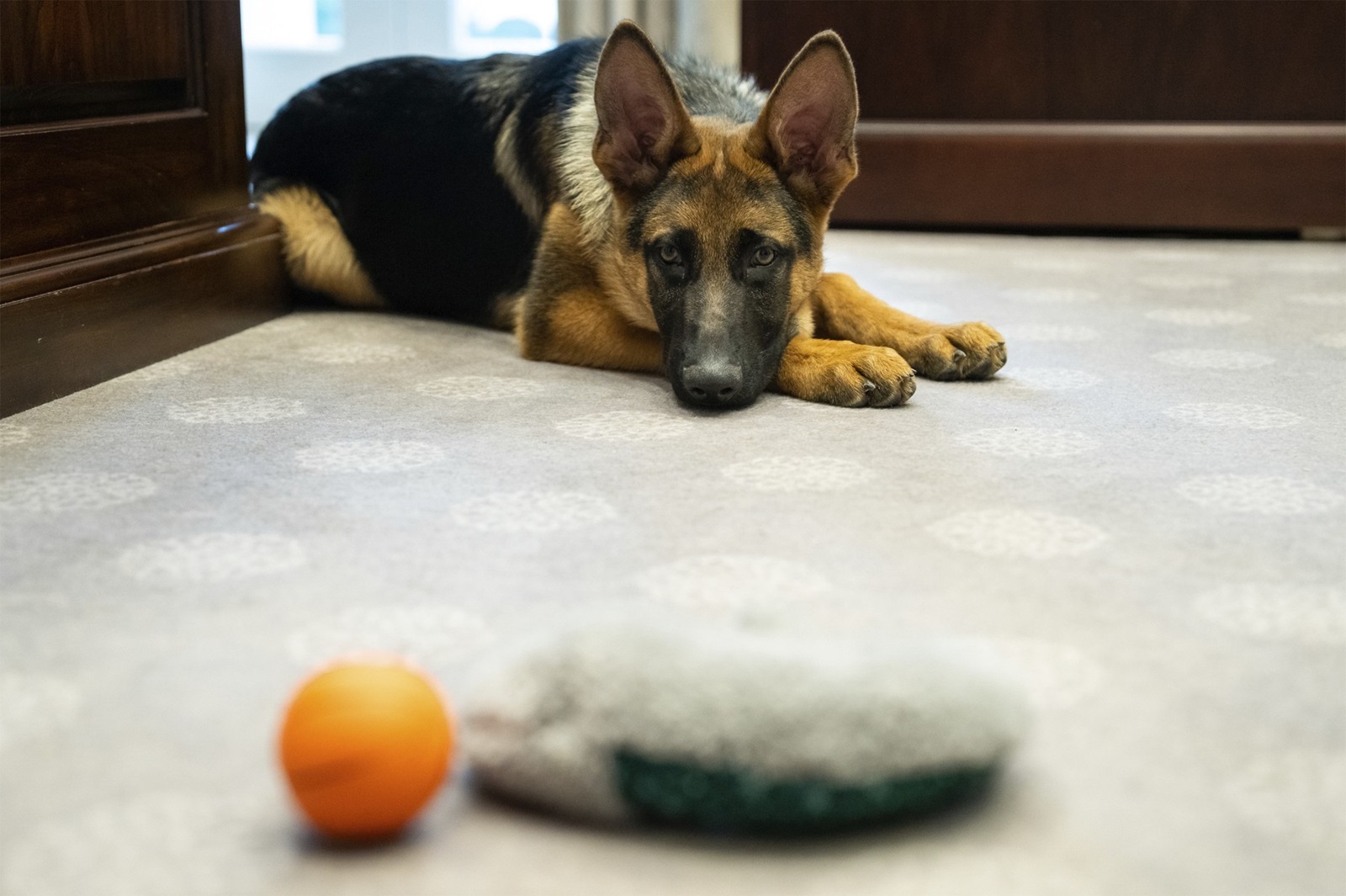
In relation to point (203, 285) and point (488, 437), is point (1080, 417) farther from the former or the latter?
point (203, 285)

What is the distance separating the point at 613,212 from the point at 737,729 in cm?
183

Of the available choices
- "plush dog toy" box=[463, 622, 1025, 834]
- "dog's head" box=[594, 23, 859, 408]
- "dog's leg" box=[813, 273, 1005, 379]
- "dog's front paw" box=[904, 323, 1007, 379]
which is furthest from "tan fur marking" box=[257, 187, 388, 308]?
"plush dog toy" box=[463, 622, 1025, 834]

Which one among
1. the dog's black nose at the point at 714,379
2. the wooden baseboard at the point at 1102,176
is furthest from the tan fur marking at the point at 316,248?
the wooden baseboard at the point at 1102,176

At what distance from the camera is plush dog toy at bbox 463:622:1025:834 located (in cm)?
93

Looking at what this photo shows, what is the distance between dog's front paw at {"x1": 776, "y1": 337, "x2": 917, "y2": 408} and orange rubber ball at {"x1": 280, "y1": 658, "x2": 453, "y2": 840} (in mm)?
1440

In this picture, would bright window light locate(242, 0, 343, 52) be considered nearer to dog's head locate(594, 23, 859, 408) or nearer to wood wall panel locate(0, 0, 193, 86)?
wood wall panel locate(0, 0, 193, 86)

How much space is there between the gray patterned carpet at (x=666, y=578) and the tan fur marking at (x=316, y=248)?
0.50m

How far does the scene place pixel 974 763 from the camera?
972 mm

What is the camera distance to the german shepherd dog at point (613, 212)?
2334mm

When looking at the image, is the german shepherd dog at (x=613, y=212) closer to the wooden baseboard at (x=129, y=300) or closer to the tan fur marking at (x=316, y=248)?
the tan fur marking at (x=316, y=248)

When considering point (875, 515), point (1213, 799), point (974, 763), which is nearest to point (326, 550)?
point (875, 515)

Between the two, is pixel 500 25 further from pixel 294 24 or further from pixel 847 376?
pixel 847 376

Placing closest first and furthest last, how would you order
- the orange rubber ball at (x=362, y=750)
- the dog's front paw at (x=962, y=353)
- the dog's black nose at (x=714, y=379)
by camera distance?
the orange rubber ball at (x=362, y=750) < the dog's black nose at (x=714, y=379) < the dog's front paw at (x=962, y=353)

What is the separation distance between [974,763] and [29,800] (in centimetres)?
74
